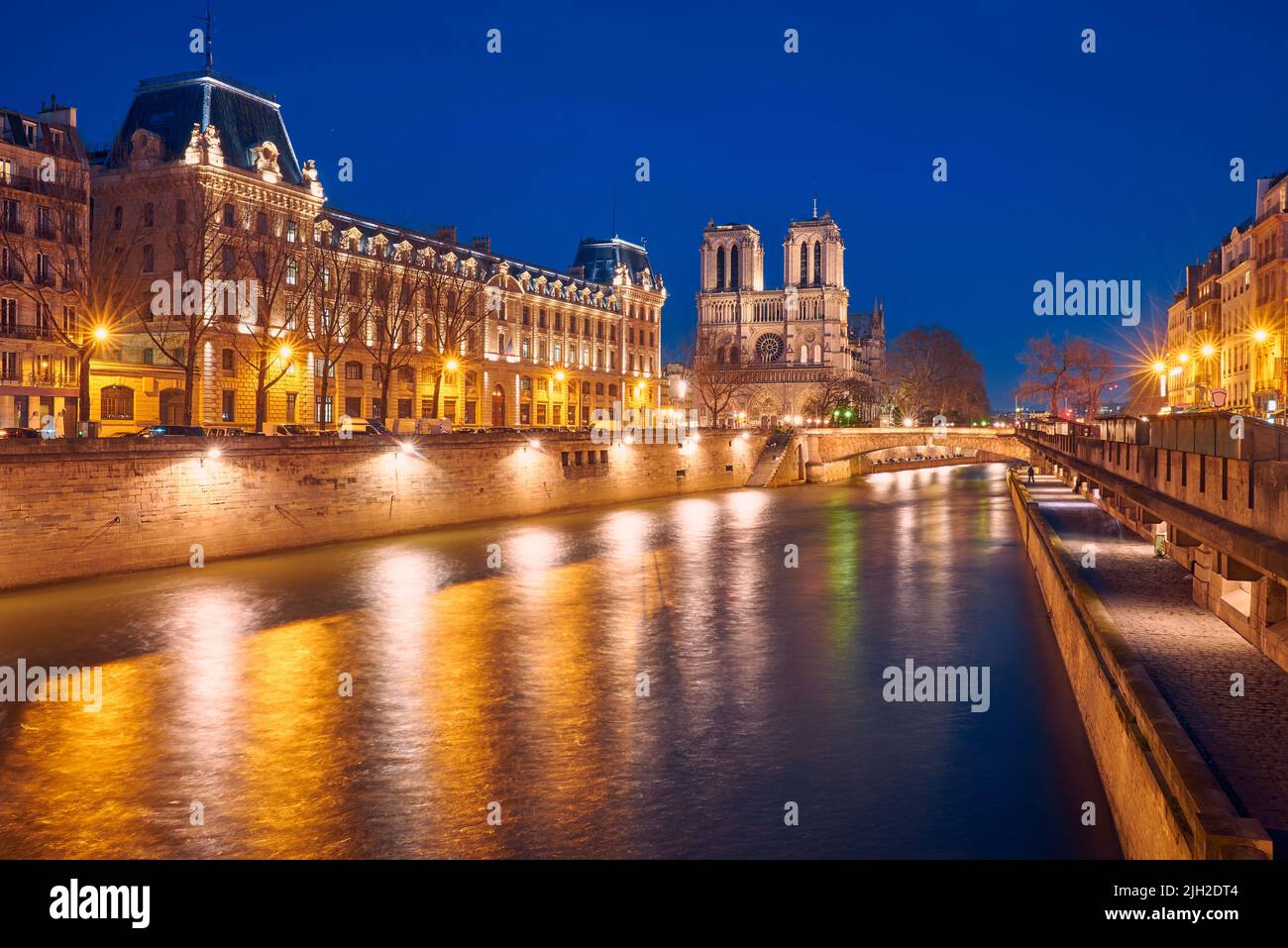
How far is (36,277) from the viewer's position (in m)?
47.6

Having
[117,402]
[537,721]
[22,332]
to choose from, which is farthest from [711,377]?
[537,721]

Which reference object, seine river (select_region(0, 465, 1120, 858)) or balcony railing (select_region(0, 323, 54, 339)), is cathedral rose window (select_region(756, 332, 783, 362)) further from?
seine river (select_region(0, 465, 1120, 858))

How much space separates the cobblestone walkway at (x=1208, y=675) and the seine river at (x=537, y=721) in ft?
5.46

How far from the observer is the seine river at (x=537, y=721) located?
13477mm

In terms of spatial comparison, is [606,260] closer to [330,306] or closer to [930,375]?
[330,306]

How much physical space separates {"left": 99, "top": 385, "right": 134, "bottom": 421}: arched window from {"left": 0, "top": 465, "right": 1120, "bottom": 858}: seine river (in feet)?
65.3

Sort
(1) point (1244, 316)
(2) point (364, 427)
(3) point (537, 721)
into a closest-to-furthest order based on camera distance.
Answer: (3) point (537, 721) → (2) point (364, 427) → (1) point (1244, 316)

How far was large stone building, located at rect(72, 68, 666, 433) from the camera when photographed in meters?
49.9

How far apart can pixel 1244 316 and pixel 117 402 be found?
60.6 metres

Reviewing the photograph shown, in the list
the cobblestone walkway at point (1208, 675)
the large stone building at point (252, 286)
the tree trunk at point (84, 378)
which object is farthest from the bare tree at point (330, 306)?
the cobblestone walkway at point (1208, 675)
